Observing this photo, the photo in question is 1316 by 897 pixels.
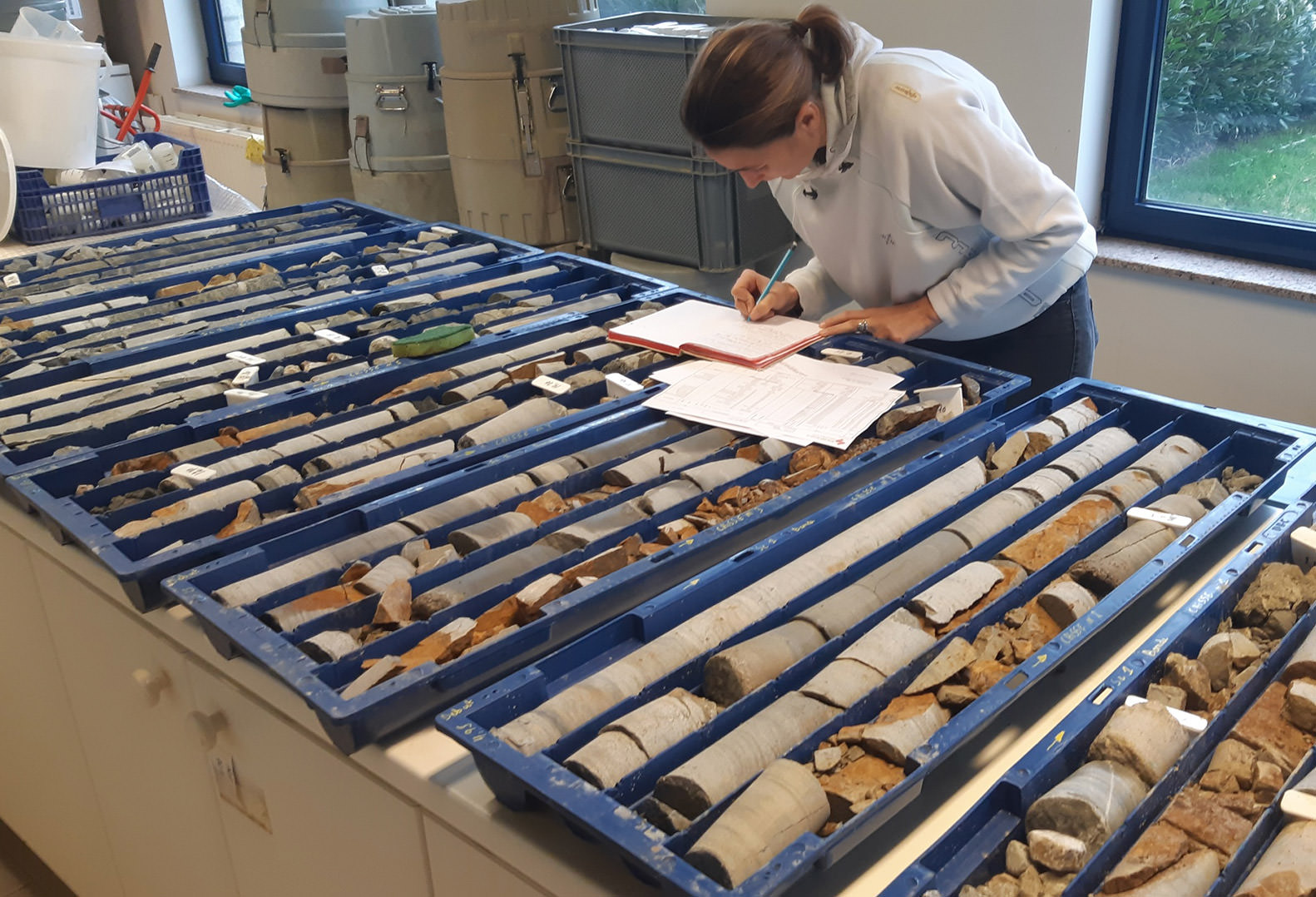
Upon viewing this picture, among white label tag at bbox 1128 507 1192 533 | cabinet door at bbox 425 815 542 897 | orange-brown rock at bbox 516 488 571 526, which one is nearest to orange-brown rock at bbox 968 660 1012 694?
white label tag at bbox 1128 507 1192 533

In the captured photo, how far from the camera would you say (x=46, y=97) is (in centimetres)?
282

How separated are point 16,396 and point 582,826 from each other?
1.37 m

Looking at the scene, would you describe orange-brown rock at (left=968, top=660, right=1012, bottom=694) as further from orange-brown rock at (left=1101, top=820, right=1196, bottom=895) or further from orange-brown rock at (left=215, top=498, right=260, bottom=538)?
orange-brown rock at (left=215, top=498, right=260, bottom=538)

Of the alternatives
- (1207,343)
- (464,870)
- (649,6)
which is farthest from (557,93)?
(464,870)

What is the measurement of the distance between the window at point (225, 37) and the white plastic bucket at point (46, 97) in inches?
114

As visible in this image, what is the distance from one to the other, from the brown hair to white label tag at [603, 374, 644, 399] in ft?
1.19

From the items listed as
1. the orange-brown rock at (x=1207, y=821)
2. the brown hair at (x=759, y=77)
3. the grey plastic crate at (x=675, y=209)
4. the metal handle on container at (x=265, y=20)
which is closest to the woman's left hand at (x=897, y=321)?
the brown hair at (x=759, y=77)

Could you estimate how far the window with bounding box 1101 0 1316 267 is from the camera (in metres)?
2.62

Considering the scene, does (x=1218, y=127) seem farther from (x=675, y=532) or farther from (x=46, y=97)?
(x=46, y=97)

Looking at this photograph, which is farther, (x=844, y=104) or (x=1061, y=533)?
(x=844, y=104)

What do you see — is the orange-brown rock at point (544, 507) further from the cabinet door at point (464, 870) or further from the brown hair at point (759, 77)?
the brown hair at point (759, 77)

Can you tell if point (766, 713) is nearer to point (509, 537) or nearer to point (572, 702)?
point (572, 702)

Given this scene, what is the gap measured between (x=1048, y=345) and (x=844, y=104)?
597mm

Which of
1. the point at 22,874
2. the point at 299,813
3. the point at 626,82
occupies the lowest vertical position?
the point at 22,874
